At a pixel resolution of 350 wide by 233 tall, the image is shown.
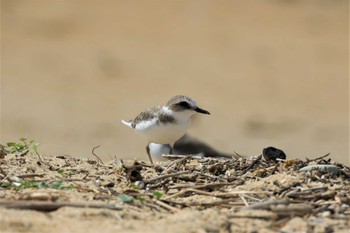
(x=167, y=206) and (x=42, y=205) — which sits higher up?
(x=167, y=206)

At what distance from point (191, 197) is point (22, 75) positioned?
577 inches

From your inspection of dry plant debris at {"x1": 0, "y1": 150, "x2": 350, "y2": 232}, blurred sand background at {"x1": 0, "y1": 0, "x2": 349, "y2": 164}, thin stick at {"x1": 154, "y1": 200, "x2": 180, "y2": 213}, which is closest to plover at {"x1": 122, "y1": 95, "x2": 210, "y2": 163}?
dry plant debris at {"x1": 0, "y1": 150, "x2": 350, "y2": 232}

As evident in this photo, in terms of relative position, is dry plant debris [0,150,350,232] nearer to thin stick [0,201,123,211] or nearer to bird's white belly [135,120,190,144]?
thin stick [0,201,123,211]

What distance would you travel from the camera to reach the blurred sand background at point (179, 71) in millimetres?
18484

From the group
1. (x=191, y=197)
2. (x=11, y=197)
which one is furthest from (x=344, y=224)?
(x=11, y=197)

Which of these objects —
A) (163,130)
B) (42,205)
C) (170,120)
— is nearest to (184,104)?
(170,120)

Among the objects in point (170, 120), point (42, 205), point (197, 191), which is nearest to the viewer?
point (42, 205)

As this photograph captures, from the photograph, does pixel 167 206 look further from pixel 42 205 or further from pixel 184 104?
pixel 184 104

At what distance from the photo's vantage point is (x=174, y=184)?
7270 mm

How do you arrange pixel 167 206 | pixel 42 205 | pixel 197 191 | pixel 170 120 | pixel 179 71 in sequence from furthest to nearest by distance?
pixel 179 71 → pixel 170 120 → pixel 197 191 → pixel 167 206 → pixel 42 205

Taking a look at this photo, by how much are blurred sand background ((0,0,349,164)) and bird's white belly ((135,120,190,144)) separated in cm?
588

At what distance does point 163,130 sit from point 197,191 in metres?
3.22

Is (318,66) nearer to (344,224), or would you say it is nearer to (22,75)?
(22,75)

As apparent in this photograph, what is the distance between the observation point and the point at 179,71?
70.7 feet
